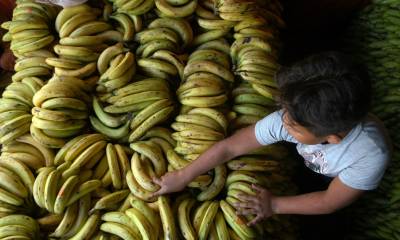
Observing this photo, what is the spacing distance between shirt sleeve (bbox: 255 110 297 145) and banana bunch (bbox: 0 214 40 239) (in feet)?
3.20

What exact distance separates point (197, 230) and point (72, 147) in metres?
0.66

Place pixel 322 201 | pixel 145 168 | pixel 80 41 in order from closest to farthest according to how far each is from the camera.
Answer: pixel 322 201 → pixel 145 168 → pixel 80 41

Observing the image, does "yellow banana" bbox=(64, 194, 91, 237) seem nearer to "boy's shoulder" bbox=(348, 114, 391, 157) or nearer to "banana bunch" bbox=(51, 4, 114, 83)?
"banana bunch" bbox=(51, 4, 114, 83)

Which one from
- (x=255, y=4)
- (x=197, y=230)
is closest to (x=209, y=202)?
(x=197, y=230)

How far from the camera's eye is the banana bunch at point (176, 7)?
1994 mm

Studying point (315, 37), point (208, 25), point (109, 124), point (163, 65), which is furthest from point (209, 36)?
point (315, 37)

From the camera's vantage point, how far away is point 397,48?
242 centimetres

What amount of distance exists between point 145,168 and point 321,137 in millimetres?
787

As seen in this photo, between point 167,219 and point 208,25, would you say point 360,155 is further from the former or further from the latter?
point 208,25

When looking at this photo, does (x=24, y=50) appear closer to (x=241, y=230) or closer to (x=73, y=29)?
(x=73, y=29)

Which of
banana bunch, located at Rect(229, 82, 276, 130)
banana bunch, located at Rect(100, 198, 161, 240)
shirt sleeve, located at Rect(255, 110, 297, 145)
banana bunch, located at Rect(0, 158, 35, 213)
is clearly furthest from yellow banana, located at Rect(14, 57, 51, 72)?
shirt sleeve, located at Rect(255, 110, 297, 145)

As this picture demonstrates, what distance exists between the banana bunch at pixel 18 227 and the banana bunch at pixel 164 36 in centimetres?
91

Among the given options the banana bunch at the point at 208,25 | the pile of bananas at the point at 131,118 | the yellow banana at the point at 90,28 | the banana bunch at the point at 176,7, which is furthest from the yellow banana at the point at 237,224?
the yellow banana at the point at 90,28

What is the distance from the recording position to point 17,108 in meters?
1.90
